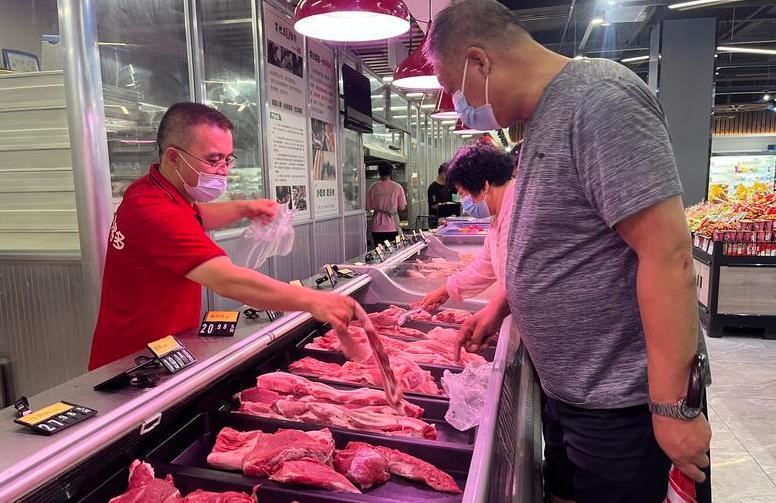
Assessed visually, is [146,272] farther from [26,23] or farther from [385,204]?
[385,204]

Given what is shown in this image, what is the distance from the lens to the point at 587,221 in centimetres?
125

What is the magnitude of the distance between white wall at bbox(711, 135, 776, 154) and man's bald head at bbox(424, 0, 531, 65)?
2466 centimetres

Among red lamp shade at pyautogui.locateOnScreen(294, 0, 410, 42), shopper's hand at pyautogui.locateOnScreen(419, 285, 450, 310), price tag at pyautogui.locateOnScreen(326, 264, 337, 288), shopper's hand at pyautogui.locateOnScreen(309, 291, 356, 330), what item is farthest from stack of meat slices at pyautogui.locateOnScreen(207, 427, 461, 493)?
red lamp shade at pyautogui.locateOnScreen(294, 0, 410, 42)

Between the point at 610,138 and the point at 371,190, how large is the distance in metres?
8.32

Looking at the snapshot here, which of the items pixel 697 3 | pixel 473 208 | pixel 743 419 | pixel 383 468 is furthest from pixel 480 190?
pixel 697 3

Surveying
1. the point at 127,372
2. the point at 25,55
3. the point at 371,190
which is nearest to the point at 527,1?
the point at 371,190

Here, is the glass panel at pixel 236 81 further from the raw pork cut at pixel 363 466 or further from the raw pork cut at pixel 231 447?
the raw pork cut at pixel 363 466

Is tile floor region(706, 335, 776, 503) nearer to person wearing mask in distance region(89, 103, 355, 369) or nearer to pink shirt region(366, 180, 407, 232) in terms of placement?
person wearing mask in distance region(89, 103, 355, 369)

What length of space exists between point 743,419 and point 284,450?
13.3 feet

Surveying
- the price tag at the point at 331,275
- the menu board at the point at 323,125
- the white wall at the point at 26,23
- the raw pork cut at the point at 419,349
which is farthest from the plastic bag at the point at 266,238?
the menu board at the point at 323,125

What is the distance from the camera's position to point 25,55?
4473mm

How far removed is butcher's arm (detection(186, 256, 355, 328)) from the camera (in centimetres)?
158

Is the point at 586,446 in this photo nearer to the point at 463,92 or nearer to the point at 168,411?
the point at 463,92

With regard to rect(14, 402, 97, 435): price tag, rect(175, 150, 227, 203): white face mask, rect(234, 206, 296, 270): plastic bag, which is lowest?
rect(14, 402, 97, 435): price tag
